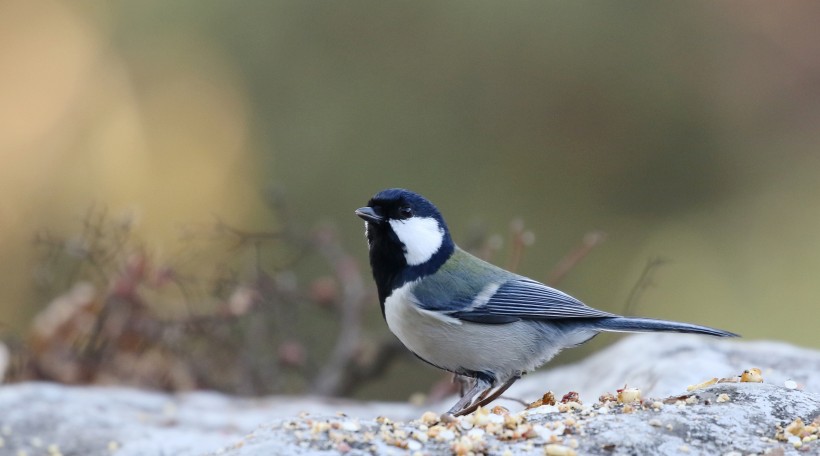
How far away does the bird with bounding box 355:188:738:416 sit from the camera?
274 cm

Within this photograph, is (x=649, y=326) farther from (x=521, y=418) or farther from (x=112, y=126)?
(x=112, y=126)

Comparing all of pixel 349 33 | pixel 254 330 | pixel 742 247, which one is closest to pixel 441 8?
pixel 349 33

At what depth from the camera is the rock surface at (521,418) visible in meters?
1.90

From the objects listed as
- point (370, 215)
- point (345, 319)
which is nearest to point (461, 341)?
point (370, 215)

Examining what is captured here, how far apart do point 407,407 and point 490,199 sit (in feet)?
9.58

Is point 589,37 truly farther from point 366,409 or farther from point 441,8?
point 366,409

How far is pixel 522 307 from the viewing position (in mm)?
2842

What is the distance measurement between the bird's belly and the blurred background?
3.72 m

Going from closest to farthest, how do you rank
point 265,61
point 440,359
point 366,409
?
point 440,359 < point 366,409 < point 265,61

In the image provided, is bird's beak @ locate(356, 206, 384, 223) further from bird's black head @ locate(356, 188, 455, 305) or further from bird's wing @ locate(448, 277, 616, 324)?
bird's wing @ locate(448, 277, 616, 324)

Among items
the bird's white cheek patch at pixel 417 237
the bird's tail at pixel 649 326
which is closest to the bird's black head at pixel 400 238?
the bird's white cheek patch at pixel 417 237

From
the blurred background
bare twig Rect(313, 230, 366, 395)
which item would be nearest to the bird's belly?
bare twig Rect(313, 230, 366, 395)

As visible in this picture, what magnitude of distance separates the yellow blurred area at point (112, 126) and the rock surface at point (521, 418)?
2.99 metres

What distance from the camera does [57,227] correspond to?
6680 millimetres
